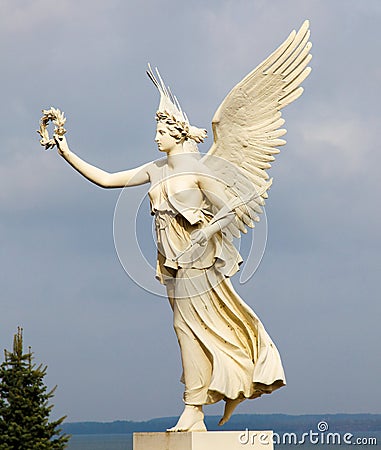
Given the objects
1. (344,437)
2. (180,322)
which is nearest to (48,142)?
(180,322)

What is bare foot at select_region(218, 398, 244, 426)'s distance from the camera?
26.8 ft

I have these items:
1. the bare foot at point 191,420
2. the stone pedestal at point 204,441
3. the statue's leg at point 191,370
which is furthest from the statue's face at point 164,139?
the stone pedestal at point 204,441

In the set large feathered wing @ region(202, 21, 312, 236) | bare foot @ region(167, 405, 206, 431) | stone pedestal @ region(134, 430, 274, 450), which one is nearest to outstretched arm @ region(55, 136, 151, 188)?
large feathered wing @ region(202, 21, 312, 236)

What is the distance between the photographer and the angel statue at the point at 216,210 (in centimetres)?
803

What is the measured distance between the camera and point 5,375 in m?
12.8

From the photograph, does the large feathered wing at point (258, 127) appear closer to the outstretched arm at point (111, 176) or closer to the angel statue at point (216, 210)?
the angel statue at point (216, 210)

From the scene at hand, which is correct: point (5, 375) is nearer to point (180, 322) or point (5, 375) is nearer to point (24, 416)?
point (24, 416)

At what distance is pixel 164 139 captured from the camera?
8203mm

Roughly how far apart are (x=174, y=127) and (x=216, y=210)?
78cm

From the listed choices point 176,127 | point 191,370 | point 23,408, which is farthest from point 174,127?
point 23,408

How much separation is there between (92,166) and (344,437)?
3.18m

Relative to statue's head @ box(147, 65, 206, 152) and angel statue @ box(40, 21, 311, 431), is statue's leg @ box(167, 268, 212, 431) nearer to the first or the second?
angel statue @ box(40, 21, 311, 431)

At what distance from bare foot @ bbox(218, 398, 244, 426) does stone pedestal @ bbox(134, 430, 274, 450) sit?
0.94 feet

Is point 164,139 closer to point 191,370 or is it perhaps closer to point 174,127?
point 174,127
